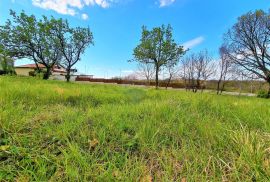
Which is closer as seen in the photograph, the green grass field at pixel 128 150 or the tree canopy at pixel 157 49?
the green grass field at pixel 128 150

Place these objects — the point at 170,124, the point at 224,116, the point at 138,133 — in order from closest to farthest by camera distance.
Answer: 1. the point at 138,133
2. the point at 170,124
3. the point at 224,116

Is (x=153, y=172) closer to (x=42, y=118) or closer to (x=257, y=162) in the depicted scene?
(x=257, y=162)

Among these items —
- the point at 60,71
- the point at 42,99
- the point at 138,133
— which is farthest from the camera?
the point at 60,71

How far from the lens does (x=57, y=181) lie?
146 cm

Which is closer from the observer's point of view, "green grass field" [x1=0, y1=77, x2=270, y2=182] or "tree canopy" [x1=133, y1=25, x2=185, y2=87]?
"green grass field" [x1=0, y1=77, x2=270, y2=182]

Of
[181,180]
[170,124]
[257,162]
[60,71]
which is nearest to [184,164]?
[181,180]

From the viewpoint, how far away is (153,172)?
1634mm

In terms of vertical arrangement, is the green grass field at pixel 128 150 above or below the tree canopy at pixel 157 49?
below

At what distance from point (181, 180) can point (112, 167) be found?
0.61 metres

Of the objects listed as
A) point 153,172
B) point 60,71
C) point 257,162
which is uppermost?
point 60,71

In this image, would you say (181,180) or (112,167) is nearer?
(181,180)

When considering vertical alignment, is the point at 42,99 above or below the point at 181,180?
above

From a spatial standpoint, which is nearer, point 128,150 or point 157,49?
point 128,150

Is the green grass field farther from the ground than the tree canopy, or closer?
closer
